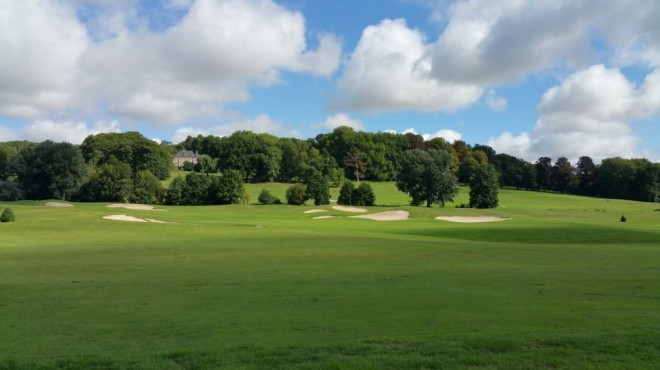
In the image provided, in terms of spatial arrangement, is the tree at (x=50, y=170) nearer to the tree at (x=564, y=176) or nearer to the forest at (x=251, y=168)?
the forest at (x=251, y=168)

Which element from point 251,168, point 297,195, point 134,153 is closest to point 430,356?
point 297,195

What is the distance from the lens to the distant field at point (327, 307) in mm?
8758

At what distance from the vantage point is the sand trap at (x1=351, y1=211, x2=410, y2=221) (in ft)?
209

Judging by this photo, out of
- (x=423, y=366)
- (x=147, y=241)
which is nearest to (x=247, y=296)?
(x=423, y=366)

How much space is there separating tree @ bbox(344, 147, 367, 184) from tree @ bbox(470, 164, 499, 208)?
222 ft

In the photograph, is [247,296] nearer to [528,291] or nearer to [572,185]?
[528,291]

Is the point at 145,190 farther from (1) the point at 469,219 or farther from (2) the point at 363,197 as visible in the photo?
(1) the point at 469,219

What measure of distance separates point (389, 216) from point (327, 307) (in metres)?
53.4

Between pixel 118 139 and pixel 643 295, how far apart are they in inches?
5519

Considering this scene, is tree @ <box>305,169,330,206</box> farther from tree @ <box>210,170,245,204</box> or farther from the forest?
tree @ <box>210,170,245,204</box>

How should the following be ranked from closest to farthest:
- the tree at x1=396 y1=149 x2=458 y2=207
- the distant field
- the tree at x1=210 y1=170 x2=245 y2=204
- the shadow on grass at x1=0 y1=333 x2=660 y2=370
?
the shadow on grass at x1=0 y1=333 x2=660 y2=370
the distant field
the tree at x1=396 y1=149 x2=458 y2=207
the tree at x1=210 y1=170 x2=245 y2=204

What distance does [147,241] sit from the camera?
3334 cm

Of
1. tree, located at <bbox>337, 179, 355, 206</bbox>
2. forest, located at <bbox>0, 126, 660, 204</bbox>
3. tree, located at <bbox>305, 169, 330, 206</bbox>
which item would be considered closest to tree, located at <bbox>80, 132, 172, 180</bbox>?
forest, located at <bbox>0, 126, 660, 204</bbox>

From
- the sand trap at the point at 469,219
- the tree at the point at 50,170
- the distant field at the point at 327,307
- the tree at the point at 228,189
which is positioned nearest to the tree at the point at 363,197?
the tree at the point at 228,189
